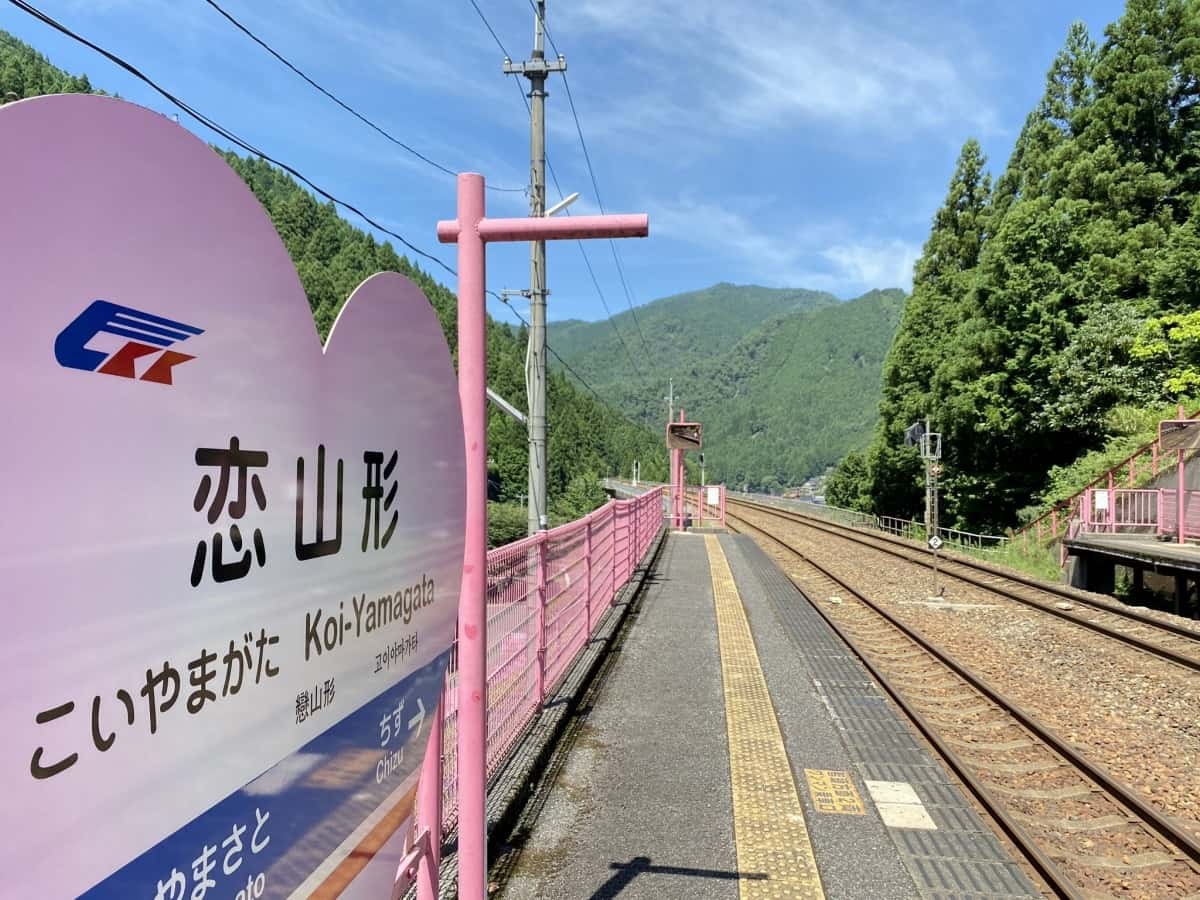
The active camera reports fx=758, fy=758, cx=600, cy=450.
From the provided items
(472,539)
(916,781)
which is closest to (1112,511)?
(916,781)

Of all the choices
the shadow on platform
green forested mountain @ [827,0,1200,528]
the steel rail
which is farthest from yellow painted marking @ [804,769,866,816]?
green forested mountain @ [827,0,1200,528]

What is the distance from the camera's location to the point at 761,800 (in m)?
4.88

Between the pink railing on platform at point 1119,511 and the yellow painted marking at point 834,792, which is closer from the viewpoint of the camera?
the yellow painted marking at point 834,792

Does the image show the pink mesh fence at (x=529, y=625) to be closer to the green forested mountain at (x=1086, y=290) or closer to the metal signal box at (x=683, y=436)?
the metal signal box at (x=683, y=436)

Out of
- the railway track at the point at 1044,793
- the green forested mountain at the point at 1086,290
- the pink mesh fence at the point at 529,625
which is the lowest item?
the railway track at the point at 1044,793

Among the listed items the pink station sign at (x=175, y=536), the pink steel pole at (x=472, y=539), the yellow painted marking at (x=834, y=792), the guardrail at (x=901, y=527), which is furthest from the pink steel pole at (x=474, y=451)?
the guardrail at (x=901, y=527)

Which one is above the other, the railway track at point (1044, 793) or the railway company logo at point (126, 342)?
the railway company logo at point (126, 342)

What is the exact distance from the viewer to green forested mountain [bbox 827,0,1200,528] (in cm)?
2353

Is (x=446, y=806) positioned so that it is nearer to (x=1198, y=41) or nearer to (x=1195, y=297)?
(x=1195, y=297)

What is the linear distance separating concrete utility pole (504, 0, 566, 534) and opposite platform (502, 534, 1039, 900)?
4.31 meters

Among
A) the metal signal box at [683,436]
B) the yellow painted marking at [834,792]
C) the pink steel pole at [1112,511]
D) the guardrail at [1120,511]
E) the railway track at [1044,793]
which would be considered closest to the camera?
the railway track at [1044,793]

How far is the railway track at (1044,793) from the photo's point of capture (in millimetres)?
4547

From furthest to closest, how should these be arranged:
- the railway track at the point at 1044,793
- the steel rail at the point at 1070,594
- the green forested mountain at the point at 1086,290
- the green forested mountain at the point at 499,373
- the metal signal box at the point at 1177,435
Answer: the green forested mountain at the point at 499,373, the green forested mountain at the point at 1086,290, the metal signal box at the point at 1177,435, the steel rail at the point at 1070,594, the railway track at the point at 1044,793

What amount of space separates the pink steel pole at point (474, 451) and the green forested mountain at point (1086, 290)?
24.9m
